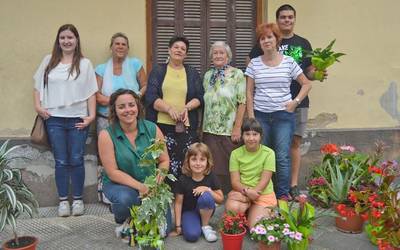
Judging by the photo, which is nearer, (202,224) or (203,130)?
(202,224)

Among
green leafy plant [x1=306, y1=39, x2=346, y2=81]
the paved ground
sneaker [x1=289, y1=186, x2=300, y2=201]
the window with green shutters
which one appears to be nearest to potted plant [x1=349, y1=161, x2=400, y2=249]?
the paved ground

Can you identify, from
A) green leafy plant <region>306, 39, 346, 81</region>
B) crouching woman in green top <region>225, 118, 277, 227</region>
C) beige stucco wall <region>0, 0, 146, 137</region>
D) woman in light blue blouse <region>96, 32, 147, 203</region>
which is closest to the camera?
crouching woman in green top <region>225, 118, 277, 227</region>

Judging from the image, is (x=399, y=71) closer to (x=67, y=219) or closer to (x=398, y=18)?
(x=398, y=18)

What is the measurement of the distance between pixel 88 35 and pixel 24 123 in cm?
117

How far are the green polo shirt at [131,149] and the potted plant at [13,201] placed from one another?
2.35 ft

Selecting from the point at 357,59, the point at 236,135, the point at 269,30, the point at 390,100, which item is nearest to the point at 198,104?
the point at 236,135

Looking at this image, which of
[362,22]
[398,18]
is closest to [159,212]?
[362,22]

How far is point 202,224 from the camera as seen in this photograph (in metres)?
3.75

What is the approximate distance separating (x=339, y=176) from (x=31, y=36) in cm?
346

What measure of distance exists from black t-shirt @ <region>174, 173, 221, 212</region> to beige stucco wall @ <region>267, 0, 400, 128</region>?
6.66 feet

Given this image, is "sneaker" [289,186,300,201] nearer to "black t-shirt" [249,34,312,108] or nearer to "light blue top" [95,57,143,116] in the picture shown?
"black t-shirt" [249,34,312,108]

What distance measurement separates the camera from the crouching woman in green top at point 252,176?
3.76 metres

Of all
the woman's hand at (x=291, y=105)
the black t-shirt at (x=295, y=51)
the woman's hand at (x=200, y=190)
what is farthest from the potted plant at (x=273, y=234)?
the black t-shirt at (x=295, y=51)

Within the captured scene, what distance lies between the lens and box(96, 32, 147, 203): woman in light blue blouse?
435 centimetres
